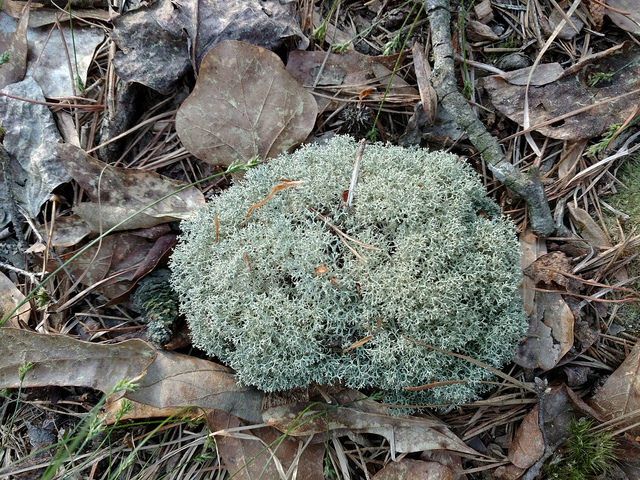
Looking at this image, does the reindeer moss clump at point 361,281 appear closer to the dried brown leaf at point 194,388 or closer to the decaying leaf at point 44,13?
the dried brown leaf at point 194,388

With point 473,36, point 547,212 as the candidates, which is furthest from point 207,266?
point 473,36

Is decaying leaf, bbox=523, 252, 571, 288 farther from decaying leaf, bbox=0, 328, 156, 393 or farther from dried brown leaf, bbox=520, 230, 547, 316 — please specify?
decaying leaf, bbox=0, 328, 156, 393

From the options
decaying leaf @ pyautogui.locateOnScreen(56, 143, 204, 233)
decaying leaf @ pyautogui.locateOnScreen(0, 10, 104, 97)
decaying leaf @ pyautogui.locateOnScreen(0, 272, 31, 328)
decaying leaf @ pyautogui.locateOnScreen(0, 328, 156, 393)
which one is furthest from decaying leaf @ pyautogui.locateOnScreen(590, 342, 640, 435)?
decaying leaf @ pyautogui.locateOnScreen(0, 10, 104, 97)

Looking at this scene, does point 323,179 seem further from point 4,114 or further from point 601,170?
point 4,114

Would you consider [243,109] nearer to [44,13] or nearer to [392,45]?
[392,45]

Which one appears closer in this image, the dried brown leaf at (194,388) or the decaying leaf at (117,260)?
the dried brown leaf at (194,388)

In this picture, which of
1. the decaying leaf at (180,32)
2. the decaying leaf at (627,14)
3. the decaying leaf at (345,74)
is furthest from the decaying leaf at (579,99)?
the decaying leaf at (180,32)

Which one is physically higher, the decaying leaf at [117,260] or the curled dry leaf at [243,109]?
the curled dry leaf at [243,109]
